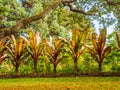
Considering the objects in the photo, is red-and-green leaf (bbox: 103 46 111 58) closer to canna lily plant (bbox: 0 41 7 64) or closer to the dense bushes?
the dense bushes

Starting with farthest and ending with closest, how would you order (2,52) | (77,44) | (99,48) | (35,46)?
(2,52), (35,46), (77,44), (99,48)

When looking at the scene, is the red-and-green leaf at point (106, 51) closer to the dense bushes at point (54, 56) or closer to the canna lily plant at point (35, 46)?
the dense bushes at point (54, 56)

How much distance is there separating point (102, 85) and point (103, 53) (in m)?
2.18

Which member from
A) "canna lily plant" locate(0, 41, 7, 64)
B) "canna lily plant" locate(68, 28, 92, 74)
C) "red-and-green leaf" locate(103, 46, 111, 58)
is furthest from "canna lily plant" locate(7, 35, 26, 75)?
"red-and-green leaf" locate(103, 46, 111, 58)

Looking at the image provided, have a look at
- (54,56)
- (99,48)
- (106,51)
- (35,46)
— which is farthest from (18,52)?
(106,51)

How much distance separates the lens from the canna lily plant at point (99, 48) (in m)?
8.12

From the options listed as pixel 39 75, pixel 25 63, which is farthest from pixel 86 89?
pixel 25 63

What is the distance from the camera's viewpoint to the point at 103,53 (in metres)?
8.22

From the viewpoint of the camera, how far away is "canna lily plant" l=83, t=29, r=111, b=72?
812cm

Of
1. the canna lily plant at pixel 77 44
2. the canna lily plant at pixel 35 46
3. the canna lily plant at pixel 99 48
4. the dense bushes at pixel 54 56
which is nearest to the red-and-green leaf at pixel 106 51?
the canna lily plant at pixel 99 48

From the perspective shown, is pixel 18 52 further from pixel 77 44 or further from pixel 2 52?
pixel 77 44

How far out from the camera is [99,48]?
816 cm

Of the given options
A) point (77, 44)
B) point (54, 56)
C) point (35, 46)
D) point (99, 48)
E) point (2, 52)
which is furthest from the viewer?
point (2, 52)

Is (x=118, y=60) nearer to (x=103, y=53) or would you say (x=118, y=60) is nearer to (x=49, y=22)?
(x=103, y=53)
